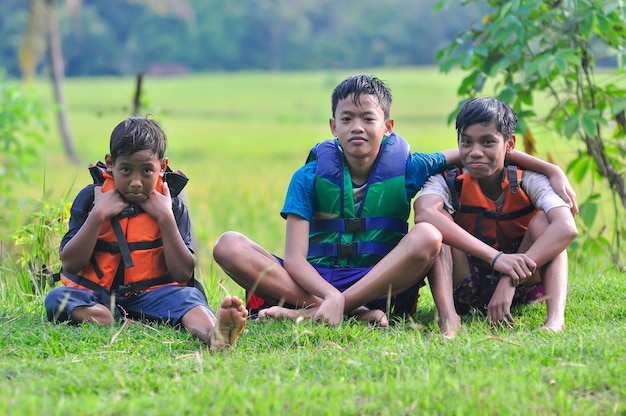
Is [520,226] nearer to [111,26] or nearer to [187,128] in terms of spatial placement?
[187,128]

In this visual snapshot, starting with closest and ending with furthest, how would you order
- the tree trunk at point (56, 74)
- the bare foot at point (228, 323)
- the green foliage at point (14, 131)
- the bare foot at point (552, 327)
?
the bare foot at point (228, 323), the bare foot at point (552, 327), the green foliage at point (14, 131), the tree trunk at point (56, 74)

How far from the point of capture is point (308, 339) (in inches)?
163

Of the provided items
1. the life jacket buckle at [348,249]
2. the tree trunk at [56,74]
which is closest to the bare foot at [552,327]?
the life jacket buckle at [348,249]

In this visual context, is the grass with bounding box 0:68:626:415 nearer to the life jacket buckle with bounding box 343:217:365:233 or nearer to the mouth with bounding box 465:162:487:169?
the life jacket buckle with bounding box 343:217:365:233

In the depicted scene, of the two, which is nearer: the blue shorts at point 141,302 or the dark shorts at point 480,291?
the blue shorts at point 141,302

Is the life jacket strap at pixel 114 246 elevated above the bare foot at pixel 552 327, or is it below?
above

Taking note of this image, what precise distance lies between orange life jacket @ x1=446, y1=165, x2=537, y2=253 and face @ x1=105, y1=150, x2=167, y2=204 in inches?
61.2

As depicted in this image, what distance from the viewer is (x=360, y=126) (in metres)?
4.65

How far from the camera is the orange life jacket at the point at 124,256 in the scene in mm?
4527

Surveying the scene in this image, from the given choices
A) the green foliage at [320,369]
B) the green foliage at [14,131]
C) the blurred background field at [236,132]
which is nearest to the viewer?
the green foliage at [320,369]

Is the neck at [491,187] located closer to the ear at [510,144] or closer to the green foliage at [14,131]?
the ear at [510,144]

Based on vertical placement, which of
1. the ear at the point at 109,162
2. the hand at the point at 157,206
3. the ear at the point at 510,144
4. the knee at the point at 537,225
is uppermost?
the ear at the point at 510,144

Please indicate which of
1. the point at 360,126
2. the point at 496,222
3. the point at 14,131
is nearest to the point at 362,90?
the point at 360,126

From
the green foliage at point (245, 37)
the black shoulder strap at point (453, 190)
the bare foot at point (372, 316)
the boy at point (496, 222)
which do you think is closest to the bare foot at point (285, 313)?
the bare foot at point (372, 316)
